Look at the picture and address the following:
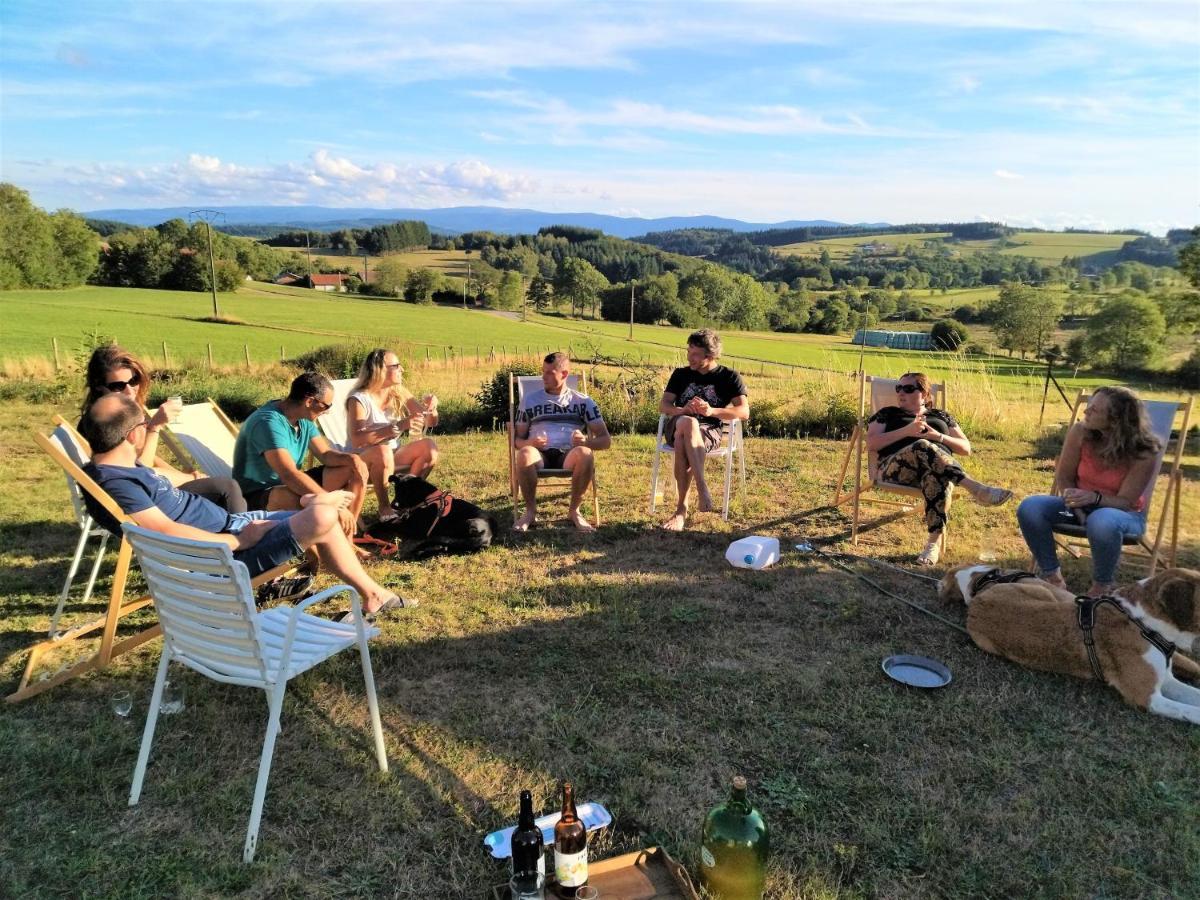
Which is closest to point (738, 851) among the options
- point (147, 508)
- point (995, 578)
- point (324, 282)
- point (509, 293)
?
point (995, 578)

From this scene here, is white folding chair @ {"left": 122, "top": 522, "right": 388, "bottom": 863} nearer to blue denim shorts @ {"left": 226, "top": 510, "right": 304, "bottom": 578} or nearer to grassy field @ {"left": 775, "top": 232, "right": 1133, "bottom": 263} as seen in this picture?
blue denim shorts @ {"left": 226, "top": 510, "right": 304, "bottom": 578}

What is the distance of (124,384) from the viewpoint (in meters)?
3.42

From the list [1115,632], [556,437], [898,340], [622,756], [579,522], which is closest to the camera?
[622,756]

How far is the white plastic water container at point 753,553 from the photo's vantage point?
429cm

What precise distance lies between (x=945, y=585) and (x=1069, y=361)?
34525 mm

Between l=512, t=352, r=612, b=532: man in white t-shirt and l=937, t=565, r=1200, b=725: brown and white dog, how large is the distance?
2.47 meters

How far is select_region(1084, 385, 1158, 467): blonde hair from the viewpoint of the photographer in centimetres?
371

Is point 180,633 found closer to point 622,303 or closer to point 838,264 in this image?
point 622,303

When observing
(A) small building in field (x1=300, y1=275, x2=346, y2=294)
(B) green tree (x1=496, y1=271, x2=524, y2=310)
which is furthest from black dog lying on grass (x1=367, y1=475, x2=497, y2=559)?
(A) small building in field (x1=300, y1=275, x2=346, y2=294)

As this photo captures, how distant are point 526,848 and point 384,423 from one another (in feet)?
10.7

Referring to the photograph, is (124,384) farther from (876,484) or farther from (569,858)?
(876,484)

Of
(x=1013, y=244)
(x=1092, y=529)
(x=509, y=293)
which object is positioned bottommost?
(x=509, y=293)

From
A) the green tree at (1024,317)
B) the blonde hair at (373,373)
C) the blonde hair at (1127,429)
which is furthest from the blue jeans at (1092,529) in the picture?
the green tree at (1024,317)

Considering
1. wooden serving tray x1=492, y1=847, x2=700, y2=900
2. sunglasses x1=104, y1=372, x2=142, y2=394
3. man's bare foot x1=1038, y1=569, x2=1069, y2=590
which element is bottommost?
wooden serving tray x1=492, y1=847, x2=700, y2=900
